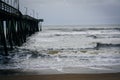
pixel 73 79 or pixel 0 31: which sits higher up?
pixel 0 31

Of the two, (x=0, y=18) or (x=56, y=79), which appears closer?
(x=56, y=79)

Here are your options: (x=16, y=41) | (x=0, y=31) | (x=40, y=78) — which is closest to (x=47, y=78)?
(x=40, y=78)

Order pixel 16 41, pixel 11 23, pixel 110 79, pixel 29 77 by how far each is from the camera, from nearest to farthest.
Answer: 1. pixel 110 79
2. pixel 29 77
3. pixel 11 23
4. pixel 16 41

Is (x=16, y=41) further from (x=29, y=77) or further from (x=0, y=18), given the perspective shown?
(x=29, y=77)

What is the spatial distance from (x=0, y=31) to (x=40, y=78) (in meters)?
7.63

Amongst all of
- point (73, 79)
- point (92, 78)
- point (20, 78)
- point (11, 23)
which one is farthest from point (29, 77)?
point (11, 23)

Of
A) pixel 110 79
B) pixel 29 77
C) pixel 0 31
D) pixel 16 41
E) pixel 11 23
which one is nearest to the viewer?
pixel 110 79

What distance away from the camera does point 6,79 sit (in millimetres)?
6969

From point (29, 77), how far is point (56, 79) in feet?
2.78

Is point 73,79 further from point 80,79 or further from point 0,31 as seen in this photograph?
point 0,31

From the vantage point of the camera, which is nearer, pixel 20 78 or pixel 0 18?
pixel 20 78

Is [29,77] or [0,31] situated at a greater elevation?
[0,31]

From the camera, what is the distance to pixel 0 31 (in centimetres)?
1399

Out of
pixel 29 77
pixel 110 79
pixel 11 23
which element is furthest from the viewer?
pixel 11 23
